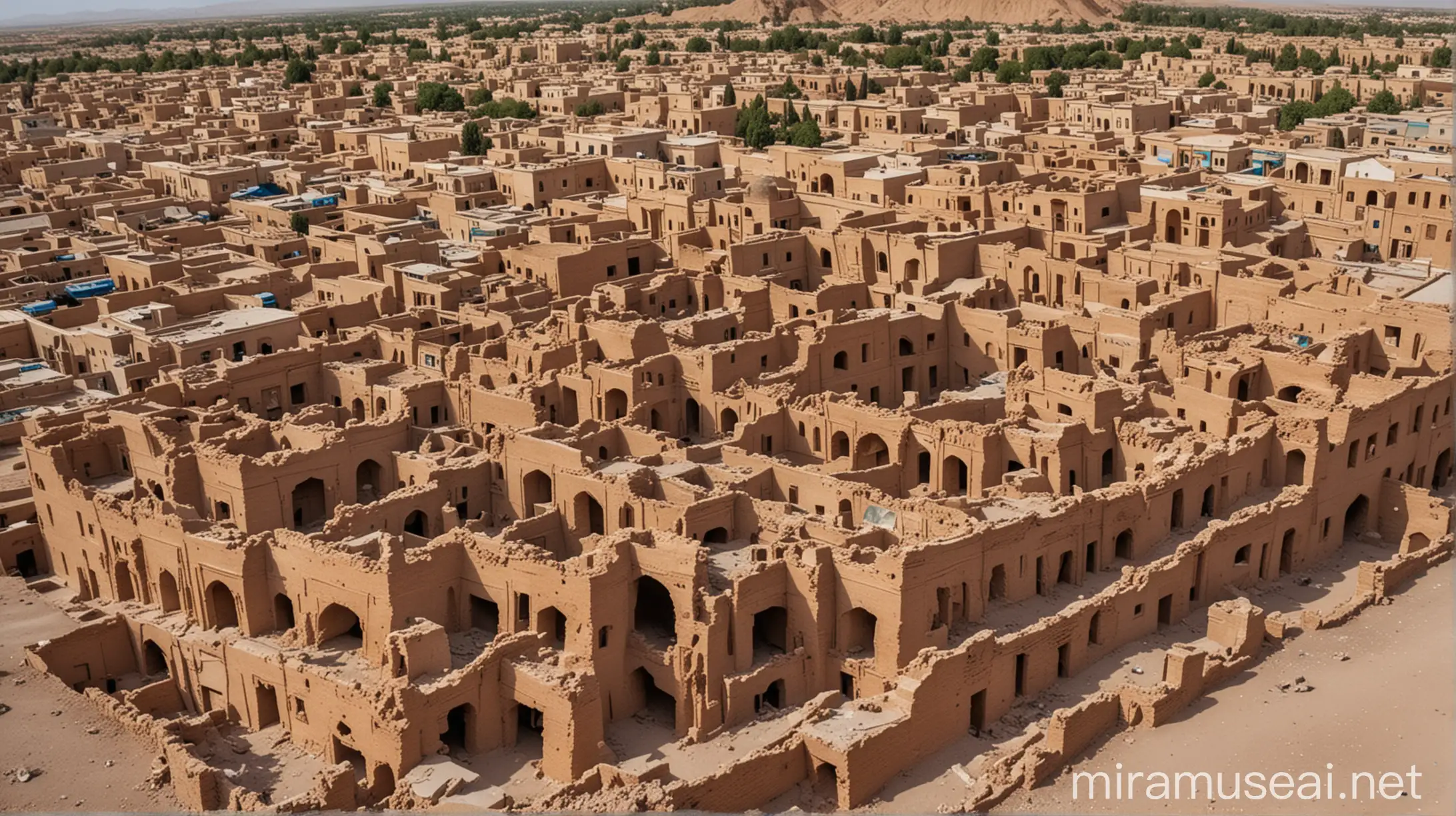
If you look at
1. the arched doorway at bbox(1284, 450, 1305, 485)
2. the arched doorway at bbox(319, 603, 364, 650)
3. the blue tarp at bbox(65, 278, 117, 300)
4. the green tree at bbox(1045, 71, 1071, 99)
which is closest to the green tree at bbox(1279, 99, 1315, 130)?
the green tree at bbox(1045, 71, 1071, 99)

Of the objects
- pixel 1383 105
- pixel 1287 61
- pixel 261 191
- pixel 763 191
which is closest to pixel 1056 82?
pixel 1383 105

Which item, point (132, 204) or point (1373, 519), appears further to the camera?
point (132, 204)

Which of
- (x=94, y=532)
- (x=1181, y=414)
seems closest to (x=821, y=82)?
(x=1181, y=414)

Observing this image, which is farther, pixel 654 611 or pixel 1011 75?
pixel 1011 75

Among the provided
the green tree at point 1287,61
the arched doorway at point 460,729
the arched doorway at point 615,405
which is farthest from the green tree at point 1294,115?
the arched doorway at point 460,729

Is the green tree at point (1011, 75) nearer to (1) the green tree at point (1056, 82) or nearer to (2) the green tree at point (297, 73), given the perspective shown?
(1) the green tree at point (1056, 82)

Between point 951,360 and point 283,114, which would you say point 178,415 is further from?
point 283,114

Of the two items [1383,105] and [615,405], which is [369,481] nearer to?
[615,405]
